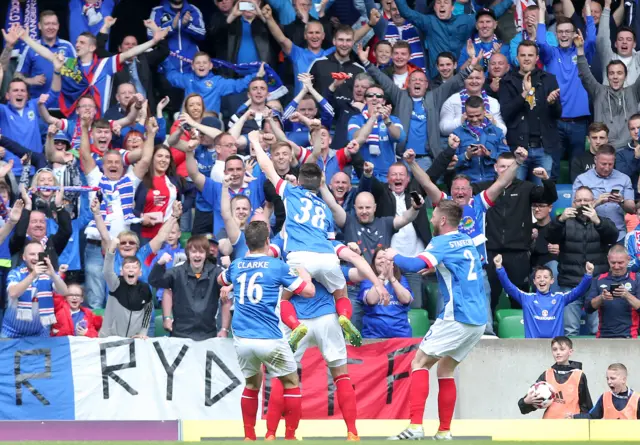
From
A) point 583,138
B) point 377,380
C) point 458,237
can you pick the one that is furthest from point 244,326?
point 583,138

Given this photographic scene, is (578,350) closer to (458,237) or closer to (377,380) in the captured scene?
(377,380)

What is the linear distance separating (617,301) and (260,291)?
16.5 feet

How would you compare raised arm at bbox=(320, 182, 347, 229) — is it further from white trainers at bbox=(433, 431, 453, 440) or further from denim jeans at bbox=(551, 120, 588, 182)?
denim jeans at bbox=(551, 120, 588, 182)

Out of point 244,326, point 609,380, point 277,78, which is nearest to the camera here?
point 244,326

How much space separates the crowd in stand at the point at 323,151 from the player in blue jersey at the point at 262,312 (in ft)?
3.35

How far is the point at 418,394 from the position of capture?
11.1m

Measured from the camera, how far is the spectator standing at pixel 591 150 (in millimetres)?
16281

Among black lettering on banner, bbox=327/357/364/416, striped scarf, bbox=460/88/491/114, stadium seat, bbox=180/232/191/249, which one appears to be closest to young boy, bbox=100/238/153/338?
black lettering on banner, bbox=327/357/364/416

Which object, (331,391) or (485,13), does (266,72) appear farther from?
(331,391)

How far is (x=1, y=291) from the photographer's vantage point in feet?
47.9

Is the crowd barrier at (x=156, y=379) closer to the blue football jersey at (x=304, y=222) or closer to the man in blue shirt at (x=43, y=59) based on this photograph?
the blue football jersey at (x=304, y=222)

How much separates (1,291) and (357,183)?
176 inches

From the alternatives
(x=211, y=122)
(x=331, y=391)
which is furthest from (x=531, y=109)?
(x=331, y=391)

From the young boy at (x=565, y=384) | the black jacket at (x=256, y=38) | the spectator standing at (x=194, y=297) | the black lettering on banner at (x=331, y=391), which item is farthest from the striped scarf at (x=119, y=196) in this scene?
the young boy at (x=565, y=384)
